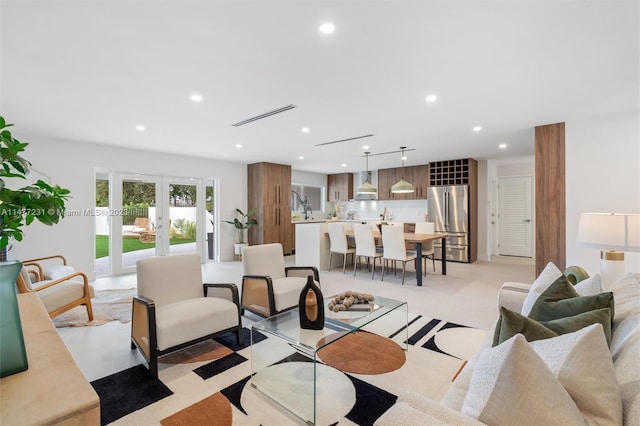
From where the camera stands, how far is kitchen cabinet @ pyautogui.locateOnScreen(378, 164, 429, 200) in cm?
830

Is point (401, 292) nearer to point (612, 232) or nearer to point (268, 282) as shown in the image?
point (268, 282)

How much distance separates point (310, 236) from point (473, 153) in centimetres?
395

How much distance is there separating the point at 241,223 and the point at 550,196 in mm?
6262

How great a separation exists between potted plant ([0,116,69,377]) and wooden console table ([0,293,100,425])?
57mm

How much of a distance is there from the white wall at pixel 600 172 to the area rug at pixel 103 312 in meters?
5.83

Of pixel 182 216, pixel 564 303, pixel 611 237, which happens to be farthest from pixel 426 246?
pixel 182 216

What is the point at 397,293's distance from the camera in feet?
14.5

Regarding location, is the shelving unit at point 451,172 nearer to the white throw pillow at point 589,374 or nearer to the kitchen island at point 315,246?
the kitchen island at point 315,246

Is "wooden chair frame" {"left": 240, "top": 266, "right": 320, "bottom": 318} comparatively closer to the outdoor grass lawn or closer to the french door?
the french door

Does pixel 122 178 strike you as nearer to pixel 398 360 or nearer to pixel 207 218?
pixel 207 218

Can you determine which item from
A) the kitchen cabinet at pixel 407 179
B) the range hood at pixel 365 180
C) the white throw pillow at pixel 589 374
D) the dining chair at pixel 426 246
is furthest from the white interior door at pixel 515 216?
the white throw pillow at pixel 589 374

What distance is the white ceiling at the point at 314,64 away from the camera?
1.94 metres

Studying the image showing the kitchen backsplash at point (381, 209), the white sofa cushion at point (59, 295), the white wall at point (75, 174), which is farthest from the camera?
the kitchen backsplash at point (381, 209)

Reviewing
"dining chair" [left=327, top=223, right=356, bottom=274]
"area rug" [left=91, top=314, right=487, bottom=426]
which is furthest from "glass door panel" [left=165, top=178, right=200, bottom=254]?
"area rug" [left=91, top=314, right=487, bottom=426]
